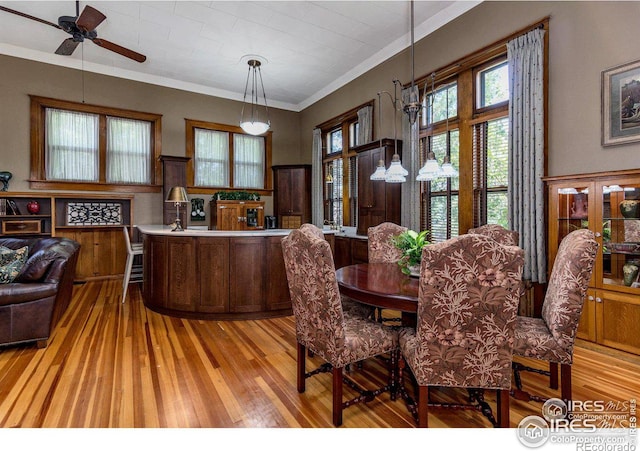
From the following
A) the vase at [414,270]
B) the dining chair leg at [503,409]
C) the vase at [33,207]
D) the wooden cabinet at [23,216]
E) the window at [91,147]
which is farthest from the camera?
the window at [91,147]

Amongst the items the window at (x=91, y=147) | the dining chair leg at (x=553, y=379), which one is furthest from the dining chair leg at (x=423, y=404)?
the window at (x=91, y=147)

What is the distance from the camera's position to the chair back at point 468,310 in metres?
1.46

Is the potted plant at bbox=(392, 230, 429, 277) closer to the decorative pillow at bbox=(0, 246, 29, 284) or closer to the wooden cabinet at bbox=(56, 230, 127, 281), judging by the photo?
the decorative pillow at bbox=(0, 246, 29, 284)

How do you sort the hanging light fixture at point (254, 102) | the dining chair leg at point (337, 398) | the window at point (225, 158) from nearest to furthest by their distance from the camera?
the dining chair leg at point (337, 398)
the hanging light fixture at point (254, 102)
the window at point (225, 158)

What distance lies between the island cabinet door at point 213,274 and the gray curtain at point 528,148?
10.3ft

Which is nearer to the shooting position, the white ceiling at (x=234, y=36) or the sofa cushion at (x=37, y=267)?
the sofa cushion at (x=37, y=267)

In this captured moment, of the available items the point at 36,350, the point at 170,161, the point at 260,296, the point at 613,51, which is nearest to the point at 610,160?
the point at 613,51

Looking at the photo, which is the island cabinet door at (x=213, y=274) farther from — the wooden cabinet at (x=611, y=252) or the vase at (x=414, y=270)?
the wooden cabinet at (x=611, y=252)

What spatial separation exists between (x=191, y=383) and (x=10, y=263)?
230cm

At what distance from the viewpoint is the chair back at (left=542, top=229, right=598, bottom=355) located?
175cm

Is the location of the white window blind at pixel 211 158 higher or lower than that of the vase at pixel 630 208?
higher

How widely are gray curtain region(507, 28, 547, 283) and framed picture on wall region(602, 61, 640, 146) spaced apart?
48 centimetres

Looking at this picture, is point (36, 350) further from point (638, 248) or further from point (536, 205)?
point (638, 248)

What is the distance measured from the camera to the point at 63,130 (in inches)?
223
